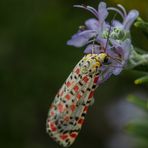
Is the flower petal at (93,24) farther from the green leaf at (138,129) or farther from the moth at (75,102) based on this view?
the green leaf at (138,129)

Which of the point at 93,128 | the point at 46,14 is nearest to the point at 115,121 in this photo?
the point at 93,128

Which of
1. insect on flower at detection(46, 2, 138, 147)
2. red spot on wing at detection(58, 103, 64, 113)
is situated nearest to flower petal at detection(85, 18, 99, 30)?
insect on flower at detection(46, 2, 138, 147)

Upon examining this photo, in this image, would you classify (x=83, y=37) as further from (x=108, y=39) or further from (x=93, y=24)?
(x=108, y=39)

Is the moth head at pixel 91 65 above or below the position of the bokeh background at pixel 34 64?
above

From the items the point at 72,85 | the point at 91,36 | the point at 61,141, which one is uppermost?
the point at 91,36

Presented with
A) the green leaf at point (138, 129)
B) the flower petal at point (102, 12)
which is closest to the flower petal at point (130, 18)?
the flower petal at point (102, 12)

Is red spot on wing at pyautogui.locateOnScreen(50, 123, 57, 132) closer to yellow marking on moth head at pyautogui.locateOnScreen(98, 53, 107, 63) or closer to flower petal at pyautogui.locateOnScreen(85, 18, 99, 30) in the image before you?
yellow marking on moth head at pyautogui.locateOnScreen(98, 53, 107, 63)

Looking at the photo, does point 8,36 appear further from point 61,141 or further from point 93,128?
point 61,141
